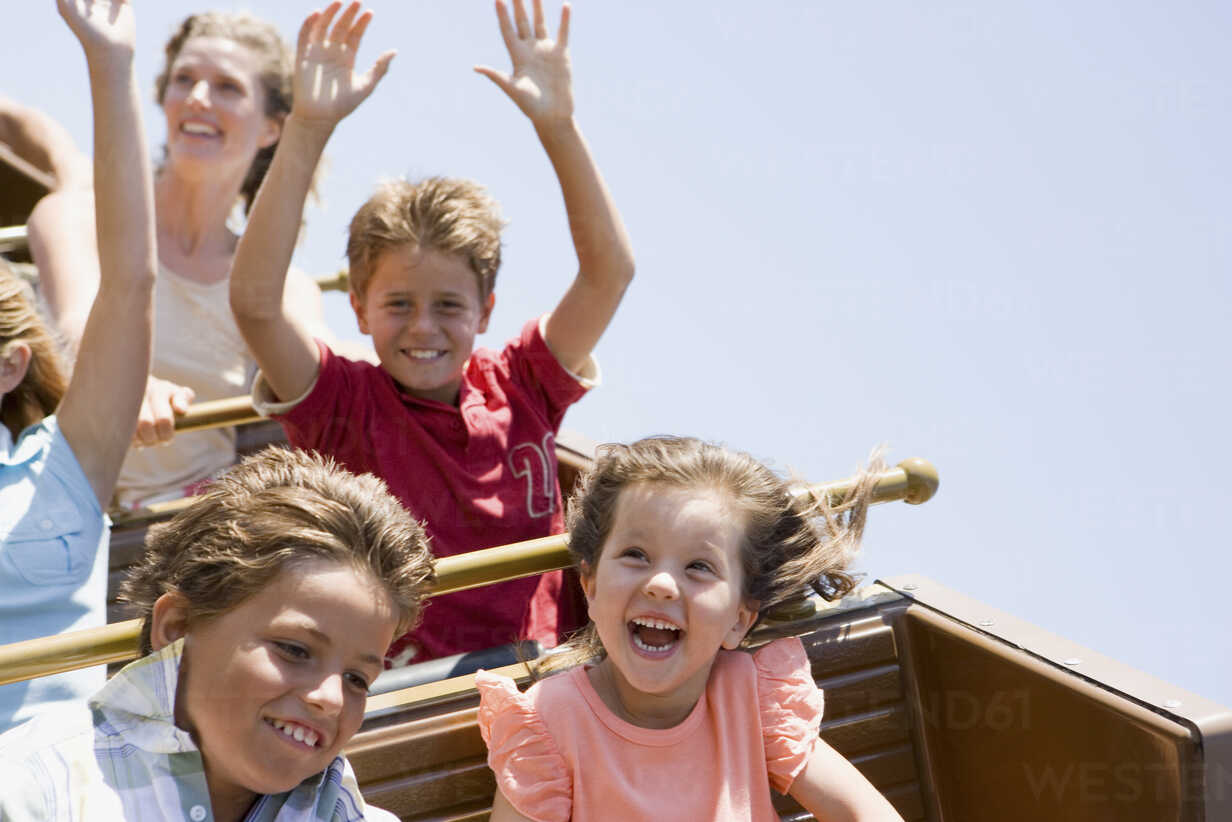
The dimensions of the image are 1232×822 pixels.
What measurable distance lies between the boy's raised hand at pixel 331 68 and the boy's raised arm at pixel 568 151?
0.17m

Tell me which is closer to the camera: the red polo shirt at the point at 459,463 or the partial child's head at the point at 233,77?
the red polo shirt at the point at 459,463

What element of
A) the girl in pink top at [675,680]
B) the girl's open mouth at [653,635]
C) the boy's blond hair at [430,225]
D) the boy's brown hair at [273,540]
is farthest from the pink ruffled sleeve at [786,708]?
the boy's blond hair at [430,225]

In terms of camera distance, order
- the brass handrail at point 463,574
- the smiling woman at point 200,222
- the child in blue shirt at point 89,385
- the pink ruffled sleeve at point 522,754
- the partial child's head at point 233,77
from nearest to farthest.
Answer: the brass handrail at point 463,574
the pink ruffled sleeve at point 522,754
the child in blue shirt at point 89,385
the smiling woman at point 200,222
the partial child's head at point 233,77

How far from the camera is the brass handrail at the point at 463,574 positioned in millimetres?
1225

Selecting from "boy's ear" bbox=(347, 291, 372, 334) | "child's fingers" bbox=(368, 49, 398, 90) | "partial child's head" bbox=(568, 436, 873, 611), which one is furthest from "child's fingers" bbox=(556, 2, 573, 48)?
"partial child's head" bbox=(568, 436, 873, 611)

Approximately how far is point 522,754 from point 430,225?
87 cm

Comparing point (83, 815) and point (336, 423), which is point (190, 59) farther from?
point (83, 815)

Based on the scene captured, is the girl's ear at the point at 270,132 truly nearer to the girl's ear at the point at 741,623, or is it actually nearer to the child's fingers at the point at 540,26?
the child's fingers at the point at 540,26

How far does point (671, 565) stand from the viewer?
1.47 metres

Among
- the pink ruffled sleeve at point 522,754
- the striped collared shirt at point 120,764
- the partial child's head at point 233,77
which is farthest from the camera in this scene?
the partial child's head at point 233,77

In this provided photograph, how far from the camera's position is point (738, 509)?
5.01ft

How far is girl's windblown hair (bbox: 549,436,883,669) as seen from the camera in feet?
5.03

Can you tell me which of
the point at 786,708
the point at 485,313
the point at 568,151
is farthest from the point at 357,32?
the point at 786,708

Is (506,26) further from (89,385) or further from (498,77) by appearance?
(89,385)
